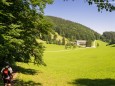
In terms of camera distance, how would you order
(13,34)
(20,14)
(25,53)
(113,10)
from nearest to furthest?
(113,10) < (13,34) < (20,14) < (25,53)

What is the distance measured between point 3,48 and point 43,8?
8.83 metres

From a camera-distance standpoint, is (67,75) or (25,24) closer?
(25,24)

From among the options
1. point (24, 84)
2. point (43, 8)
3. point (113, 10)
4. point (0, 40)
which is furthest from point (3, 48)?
point (113, 10)

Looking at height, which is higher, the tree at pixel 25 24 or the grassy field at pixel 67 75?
the tree at pixel 25 24

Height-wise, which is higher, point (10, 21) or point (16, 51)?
point (10, 21)

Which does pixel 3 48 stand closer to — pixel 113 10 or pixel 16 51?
pixel 16 51

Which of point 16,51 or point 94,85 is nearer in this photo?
point 94,85

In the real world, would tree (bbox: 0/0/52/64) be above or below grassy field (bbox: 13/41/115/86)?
above

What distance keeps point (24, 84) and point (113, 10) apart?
13326 mm

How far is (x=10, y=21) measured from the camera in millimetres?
31875

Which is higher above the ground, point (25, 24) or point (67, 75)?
point (25, 24)

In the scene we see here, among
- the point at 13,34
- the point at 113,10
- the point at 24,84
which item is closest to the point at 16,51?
the point at 13,34

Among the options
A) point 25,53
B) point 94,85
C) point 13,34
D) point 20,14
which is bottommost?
point 94,85

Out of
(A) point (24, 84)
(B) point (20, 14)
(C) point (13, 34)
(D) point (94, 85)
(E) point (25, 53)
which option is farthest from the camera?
(E) point (25, 53)
